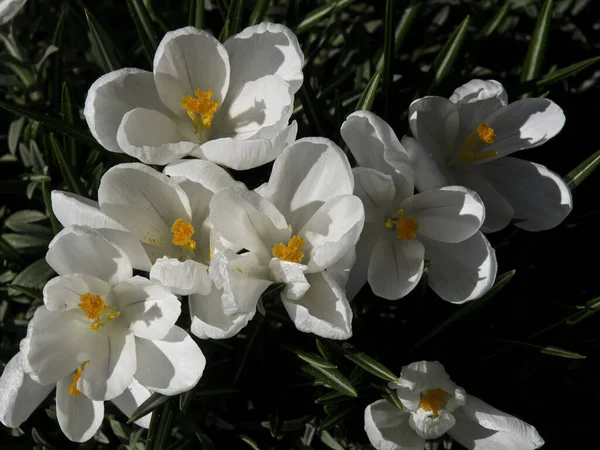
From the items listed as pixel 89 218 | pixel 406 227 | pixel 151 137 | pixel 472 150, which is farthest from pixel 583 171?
pixel 89 218

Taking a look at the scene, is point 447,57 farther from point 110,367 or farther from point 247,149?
point 110,367

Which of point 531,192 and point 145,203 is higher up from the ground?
point 145,203

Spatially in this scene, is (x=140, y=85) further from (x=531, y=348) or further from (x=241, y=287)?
(x=531, y=348)

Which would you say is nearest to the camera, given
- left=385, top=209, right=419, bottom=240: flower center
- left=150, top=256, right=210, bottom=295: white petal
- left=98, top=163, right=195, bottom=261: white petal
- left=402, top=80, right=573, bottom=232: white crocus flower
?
left=150, top=256, right=210, bottom=295: white petal

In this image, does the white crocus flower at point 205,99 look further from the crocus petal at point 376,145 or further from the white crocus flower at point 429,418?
the white crocus flower at point 429,418

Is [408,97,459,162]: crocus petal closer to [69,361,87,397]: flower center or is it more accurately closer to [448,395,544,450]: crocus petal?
[448,395,544,450]: crocus petal

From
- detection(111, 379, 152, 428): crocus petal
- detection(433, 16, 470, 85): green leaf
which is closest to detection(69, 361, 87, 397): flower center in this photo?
detection(111, 379, 152, 428): crocus petal

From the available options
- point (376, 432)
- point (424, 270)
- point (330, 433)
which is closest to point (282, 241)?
point (424, 270)
